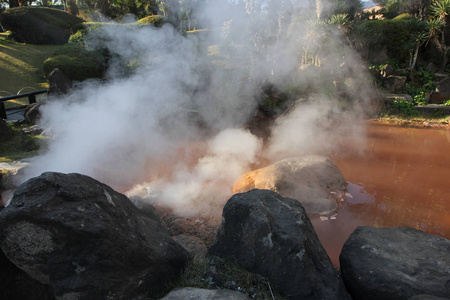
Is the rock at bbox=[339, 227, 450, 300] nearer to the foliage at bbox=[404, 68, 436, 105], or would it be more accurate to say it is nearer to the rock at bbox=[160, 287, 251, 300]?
the rock at bbox=[160, 287, 251, 300]

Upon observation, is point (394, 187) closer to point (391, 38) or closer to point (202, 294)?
point (202, 294)

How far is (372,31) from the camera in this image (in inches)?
567

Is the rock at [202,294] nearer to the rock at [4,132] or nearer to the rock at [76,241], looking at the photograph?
the rock at [76,241]

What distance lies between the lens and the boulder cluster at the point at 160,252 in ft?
6.53

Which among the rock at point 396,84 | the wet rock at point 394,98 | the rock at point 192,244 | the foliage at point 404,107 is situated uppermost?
the rock at point 396,84

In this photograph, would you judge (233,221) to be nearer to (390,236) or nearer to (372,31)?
(390,236)

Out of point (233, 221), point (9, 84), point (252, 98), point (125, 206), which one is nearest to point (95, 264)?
point (125, 206)

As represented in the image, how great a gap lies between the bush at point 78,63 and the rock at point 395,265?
11.5m

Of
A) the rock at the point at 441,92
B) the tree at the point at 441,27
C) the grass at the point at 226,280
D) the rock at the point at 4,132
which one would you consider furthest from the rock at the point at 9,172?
the tree at the point at 441,27

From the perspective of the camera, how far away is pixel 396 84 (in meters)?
12.5

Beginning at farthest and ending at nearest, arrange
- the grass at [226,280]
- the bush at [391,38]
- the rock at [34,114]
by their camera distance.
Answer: the bush at [391,38], the rock at [34,114], the grass at [226,280]

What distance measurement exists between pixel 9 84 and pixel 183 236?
11.5 metres

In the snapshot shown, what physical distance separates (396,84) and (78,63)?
13150 mm

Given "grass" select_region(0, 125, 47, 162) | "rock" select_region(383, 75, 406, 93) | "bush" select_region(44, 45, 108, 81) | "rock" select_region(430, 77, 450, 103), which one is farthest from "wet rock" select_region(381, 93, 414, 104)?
"grass" select_region(0, 125, 47, 162)
